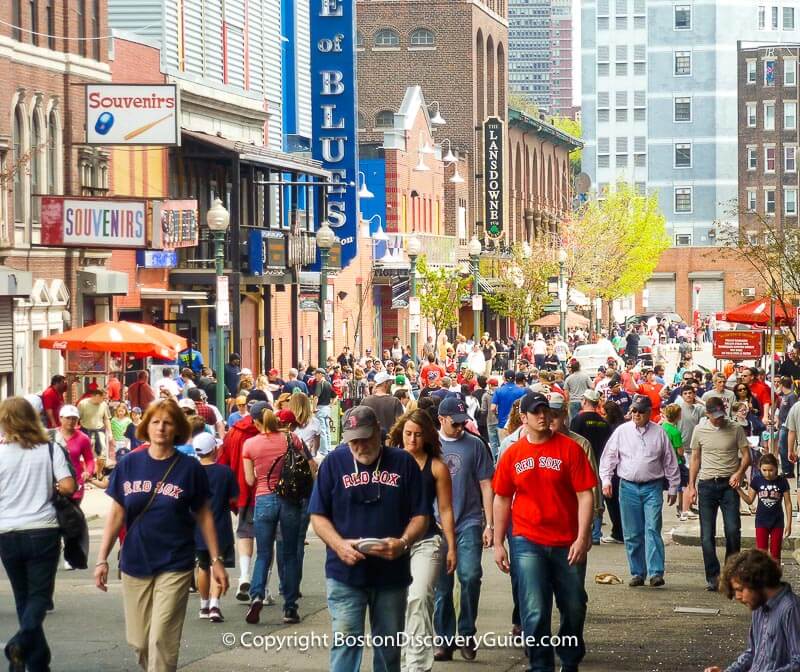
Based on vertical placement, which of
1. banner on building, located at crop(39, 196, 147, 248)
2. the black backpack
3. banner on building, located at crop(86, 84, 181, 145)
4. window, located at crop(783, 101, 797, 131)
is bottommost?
the black backpack

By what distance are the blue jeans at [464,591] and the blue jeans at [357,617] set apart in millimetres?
2788

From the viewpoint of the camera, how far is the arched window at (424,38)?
268 ft

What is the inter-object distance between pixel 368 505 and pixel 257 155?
32.7 meters

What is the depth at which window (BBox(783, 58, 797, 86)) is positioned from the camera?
123562mm

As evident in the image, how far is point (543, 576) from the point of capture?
1065 centimetres

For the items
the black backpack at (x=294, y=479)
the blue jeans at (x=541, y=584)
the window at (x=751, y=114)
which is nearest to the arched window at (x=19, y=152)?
the black backpack at (x=294, y=479)

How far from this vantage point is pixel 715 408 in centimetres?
1538

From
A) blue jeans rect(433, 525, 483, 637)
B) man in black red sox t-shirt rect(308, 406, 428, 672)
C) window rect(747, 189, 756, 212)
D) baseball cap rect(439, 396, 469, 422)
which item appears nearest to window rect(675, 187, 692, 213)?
window rect(747, 189, 756, 212)

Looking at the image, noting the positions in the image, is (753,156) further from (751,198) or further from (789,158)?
(751,198)

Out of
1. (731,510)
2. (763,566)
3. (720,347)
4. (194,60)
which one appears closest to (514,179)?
(194,60)

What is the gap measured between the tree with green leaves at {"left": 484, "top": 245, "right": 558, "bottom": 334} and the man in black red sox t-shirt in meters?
55.5

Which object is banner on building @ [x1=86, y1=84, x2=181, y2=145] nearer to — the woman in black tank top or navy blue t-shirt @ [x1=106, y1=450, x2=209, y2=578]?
the woman in black tank top

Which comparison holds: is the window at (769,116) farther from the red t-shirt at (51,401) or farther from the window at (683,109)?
the red t-shirt at (51,401)

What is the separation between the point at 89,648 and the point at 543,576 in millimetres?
3493
